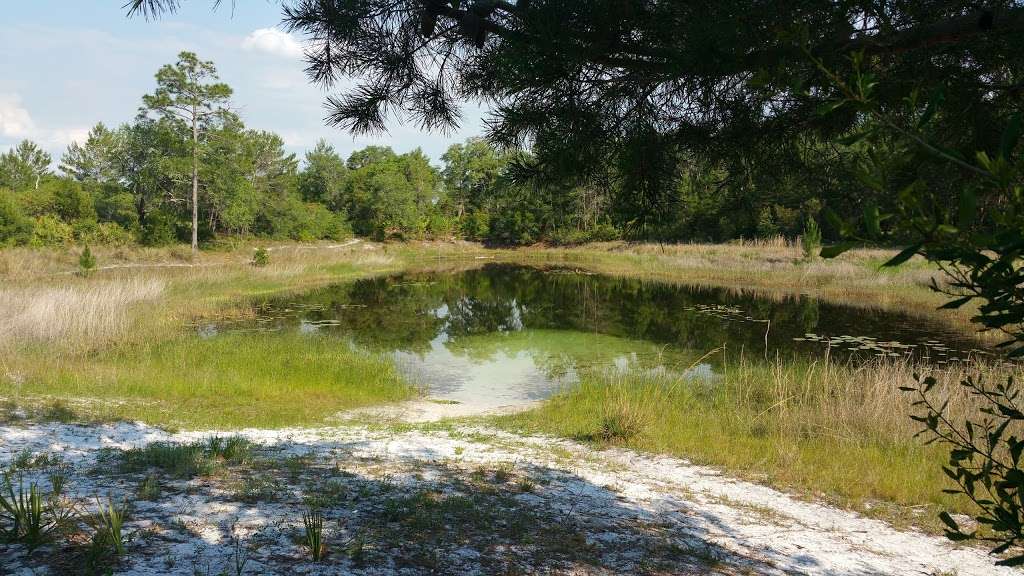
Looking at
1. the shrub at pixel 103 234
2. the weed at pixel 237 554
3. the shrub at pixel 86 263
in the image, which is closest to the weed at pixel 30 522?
the weed at pixel 237 554

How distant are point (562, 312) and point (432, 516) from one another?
16513 mm

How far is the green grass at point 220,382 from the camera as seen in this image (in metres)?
7.22

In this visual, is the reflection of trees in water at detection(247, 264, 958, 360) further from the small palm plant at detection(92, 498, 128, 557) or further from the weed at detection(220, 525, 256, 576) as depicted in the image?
the small palm plant at detection(92, 498, 128, 557)

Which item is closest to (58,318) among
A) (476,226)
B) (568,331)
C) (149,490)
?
(149,490)

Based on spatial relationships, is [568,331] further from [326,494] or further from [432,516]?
[432,516]

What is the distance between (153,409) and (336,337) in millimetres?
7359

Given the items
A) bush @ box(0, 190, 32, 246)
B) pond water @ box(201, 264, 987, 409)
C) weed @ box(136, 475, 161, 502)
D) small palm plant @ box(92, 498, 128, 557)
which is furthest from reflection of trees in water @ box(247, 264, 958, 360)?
bush @ box(0, 190, 32, 246)

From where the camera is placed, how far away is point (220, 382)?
8.89 meters

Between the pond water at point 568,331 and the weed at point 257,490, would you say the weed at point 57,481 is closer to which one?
the weed at point 257,490

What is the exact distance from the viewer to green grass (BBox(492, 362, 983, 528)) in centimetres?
504

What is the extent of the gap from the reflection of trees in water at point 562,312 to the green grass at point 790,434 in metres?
5.54

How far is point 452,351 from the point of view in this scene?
14125 millimetres

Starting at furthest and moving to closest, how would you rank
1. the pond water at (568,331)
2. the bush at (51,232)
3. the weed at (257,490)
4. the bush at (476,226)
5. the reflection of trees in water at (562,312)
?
the bush at (476,226)
the bush at (51,232)
the reflection of trees in water at (562,312)
the pond water at (568,331)
the weed at (257,490)

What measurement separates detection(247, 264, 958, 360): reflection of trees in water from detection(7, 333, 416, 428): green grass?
3281mm
